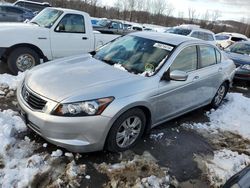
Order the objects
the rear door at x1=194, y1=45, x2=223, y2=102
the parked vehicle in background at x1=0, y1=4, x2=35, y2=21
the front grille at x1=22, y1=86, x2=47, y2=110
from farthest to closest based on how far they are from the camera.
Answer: the parked vehicle in background at x1=0, y1=4, x2=35, y2=21 → the rear door at x1=194, y1=45, x2=223, y2=102 → the front grille at x1=22, y1=86, x2=47, y2=110

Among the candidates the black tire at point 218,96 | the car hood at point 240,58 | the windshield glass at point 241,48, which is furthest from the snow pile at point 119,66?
the windshield glass at point 241,48

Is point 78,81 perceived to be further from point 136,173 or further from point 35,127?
point 136,173

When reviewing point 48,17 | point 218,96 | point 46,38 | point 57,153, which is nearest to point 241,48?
point 218,96

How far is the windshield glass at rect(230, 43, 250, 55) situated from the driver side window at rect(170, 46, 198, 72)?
20.5 ft

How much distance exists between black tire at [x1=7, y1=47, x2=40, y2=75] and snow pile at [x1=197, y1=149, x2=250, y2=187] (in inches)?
194

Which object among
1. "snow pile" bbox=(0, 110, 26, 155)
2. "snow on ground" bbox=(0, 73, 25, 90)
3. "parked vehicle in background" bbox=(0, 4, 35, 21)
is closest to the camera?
"snow pile" bbox=(0, 110, 26, 155)

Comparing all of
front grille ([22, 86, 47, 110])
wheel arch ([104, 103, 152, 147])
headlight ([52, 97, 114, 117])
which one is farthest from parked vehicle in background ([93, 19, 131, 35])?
headlight ([52, 97, 114, 117])

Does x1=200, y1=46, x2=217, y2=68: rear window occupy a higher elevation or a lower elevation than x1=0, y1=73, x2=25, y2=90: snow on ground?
higher

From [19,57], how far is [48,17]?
4.73 feet

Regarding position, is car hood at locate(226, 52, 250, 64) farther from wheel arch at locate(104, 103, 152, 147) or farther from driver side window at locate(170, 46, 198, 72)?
wheel arch at locate(104, 103, 152, 147)

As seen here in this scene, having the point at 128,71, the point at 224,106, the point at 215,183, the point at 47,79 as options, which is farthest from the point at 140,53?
the point at 224,106

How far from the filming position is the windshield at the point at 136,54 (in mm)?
4652

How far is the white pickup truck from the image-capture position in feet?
23.3

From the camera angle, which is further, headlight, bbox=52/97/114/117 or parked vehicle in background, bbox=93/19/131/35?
parked vehicle in background, bbox=93/19/131/35
